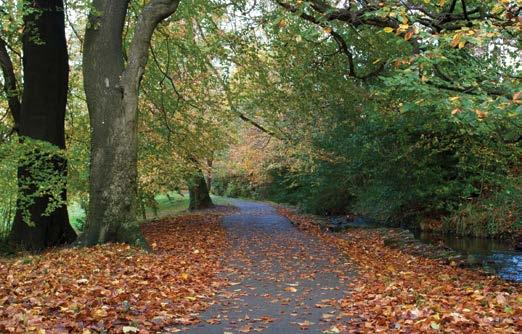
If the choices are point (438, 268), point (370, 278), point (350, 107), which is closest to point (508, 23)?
point (370, 278)

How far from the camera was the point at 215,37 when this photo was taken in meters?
16.9

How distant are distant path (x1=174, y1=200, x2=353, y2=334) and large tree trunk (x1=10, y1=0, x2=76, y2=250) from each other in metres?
5.11

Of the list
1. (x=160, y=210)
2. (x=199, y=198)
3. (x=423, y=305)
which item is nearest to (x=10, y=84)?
(x=423, y=305)

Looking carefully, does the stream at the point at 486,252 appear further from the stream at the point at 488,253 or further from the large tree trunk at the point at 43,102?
the large tree trunk at the point at 43,102

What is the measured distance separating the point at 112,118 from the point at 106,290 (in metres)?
5.40

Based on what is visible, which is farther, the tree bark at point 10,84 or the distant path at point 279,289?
the tree bark at point 10,84

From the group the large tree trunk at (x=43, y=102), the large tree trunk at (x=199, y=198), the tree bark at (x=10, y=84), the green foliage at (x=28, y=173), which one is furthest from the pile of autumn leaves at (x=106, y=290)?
the large tree trunk at (x=199, y=198)

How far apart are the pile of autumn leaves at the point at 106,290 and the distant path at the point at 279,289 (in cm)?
39

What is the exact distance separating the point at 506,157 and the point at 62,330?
53.9 feet

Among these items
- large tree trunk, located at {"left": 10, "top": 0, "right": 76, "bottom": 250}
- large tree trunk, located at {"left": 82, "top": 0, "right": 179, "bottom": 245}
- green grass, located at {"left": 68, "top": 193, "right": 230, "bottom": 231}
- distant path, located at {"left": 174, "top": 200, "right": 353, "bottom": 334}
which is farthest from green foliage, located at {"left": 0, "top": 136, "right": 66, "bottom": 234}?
green grass, located at {"left": 68, "top": 193, "right": 230, "bottom": 231}

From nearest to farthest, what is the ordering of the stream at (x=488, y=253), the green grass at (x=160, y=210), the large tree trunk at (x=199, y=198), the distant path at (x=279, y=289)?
1. the distant path at (x=279, y=289)
2. the stream at (x=488, y=253)
3. the green grass at (x=160, y=210)
4. the large tree trunk at (x=199, y=198)

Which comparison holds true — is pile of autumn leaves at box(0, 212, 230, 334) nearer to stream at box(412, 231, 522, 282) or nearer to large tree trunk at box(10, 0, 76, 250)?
large tree trunk at box(10, 0, 76, 250)

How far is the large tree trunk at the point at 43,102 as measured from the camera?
43.2 ft

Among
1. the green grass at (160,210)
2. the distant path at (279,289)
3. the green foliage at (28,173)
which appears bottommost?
the distant path at (279,289)
